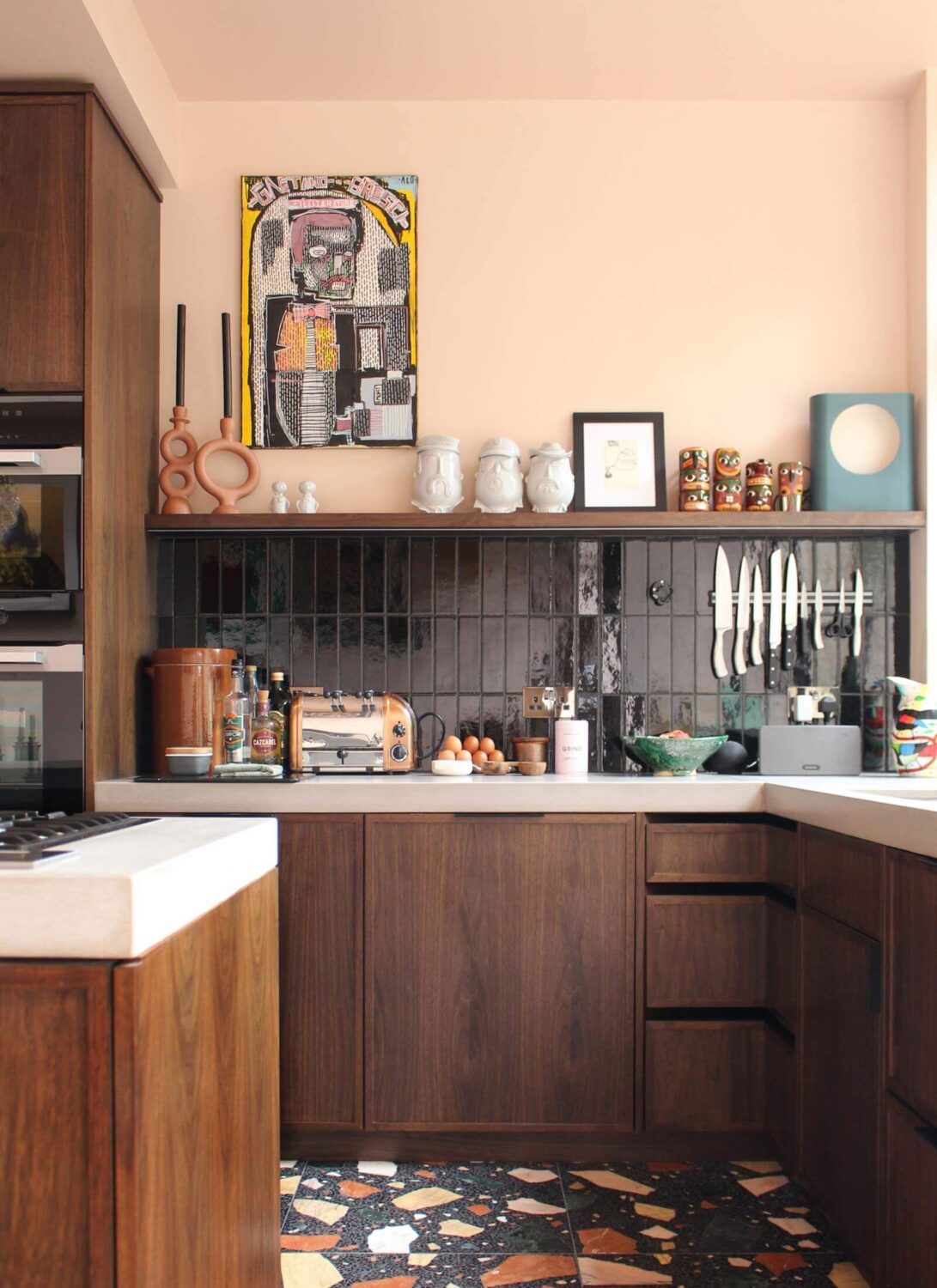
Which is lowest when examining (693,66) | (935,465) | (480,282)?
(935,465)

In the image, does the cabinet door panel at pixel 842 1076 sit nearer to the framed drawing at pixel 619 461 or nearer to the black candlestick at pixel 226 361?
the framed drawing at pixel 619 461

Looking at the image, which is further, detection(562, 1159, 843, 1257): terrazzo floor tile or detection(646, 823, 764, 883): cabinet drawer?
detection(646, 823, 764, 883): cabinet drawer

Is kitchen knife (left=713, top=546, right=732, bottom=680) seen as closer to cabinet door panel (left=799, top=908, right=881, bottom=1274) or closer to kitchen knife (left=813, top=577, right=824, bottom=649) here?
kitchen knife (left=813, top=577, right=824, bottom=649)

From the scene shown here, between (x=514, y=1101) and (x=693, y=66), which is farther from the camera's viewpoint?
(x=693, y=66)

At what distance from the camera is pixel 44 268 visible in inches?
104

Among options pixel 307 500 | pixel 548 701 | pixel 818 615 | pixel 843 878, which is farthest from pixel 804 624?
pixel 307 500

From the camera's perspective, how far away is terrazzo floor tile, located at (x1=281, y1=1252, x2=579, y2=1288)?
6.64 feet

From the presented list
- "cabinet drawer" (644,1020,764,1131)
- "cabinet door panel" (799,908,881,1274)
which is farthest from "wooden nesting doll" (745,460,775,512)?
"cabinet drawer" (644,1020,764,1131)

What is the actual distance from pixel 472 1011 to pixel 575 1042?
0.26 metres

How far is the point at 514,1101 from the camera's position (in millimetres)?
2600

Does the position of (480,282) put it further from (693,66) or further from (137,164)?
(137,164)

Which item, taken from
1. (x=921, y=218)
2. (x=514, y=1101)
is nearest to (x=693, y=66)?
(x=921, y=218)

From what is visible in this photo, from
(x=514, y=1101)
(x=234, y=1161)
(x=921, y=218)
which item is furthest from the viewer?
(x=921, y=218)

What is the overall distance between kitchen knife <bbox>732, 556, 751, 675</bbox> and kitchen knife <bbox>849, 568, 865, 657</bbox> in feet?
0.97
